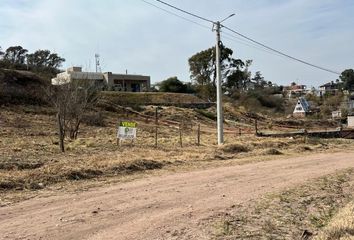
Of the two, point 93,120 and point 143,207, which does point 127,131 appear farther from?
point 93,120

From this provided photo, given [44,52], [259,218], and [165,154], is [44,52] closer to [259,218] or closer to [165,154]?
[165,154]

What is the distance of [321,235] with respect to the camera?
8328 millimetres

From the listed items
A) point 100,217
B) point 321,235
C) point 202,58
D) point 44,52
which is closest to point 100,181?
point 100,217

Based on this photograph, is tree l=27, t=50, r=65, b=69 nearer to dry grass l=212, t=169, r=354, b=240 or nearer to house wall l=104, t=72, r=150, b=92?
house wall l=104, t=72, r=150, b=92

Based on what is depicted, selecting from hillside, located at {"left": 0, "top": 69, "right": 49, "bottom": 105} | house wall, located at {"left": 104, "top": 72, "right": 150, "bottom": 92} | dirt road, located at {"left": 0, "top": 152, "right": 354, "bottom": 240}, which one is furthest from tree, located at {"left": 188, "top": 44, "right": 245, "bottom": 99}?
dirt road, located at {"left": 0, "top": 152, "right": 354, "bottom": 240}

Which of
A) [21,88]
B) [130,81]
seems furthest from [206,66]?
[21,88]

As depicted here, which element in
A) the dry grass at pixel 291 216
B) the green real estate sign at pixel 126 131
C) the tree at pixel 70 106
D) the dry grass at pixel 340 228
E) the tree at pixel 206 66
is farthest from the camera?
the tree at pixel 206 66

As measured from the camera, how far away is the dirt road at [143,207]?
27.0 ft

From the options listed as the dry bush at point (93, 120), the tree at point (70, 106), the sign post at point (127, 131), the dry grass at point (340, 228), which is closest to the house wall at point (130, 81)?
the dry bush at point (93, 120)

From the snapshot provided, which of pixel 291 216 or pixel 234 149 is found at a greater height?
pixel 234 149

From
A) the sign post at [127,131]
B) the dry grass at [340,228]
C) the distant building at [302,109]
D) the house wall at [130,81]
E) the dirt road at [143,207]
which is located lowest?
the dry grass at [340,228]

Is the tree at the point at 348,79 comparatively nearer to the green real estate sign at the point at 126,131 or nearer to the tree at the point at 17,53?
the tree at the point at 17,53

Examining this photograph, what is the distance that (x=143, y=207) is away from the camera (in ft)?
33.4

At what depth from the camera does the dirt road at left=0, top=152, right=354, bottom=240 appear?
823 centimetres
